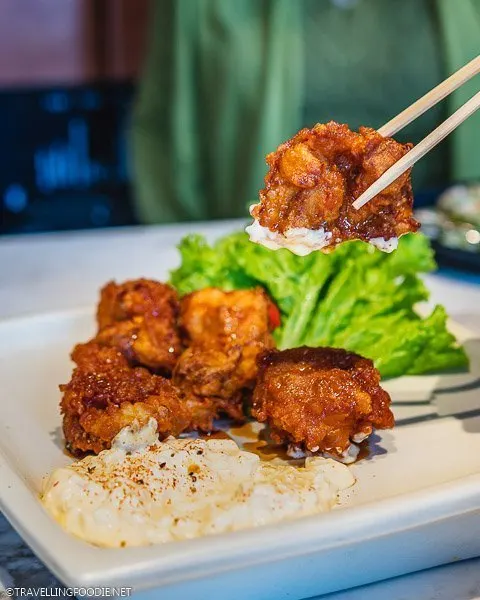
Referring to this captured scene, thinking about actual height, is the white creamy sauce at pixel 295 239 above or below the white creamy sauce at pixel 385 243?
above

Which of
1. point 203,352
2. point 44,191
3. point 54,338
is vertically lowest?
point 44,191

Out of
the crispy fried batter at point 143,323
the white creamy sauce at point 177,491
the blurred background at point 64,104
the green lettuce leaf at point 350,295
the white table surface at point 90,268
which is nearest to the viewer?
the white creamy sauce at point 177,491

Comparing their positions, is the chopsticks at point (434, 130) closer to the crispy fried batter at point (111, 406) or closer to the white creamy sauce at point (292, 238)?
the white creamy sauce at point (292, 238)

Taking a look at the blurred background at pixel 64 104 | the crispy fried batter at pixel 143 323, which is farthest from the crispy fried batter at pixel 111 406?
the blurred background at pixel 64 104

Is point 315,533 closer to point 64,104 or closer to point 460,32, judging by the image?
point 460,32

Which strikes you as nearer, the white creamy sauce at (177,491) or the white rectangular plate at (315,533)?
the white rectangular plate at (315,533)

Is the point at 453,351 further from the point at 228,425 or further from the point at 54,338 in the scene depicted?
the point at 54,338

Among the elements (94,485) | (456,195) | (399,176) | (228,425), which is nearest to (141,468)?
(94,485)
